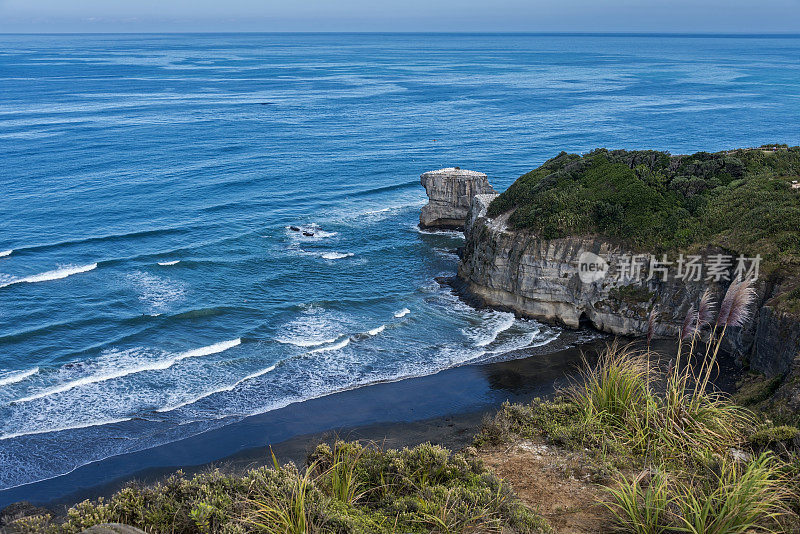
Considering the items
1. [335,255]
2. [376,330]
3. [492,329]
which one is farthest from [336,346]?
[335,255]

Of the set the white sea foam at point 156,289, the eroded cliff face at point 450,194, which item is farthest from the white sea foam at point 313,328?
the eroded cliff face at point 450,194

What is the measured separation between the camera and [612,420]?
678 inches

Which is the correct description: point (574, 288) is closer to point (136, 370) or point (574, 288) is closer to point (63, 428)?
point (136, 370)

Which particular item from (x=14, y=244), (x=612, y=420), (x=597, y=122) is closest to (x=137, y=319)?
(x=14, y=244)

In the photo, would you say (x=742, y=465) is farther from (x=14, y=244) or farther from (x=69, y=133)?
(x=69, y=133)

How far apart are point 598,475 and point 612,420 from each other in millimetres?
1640

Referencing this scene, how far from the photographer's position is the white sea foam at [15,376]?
1289 inches

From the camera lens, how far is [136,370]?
3419cm

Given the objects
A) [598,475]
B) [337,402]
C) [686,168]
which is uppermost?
[686,168]

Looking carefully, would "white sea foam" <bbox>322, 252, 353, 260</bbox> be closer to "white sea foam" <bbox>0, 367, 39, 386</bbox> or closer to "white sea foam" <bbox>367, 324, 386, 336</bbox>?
"white sea foam" <bbox>367, 324, 386, 336</bbox>

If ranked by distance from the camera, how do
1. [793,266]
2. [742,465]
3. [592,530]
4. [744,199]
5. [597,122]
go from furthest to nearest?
[597,122]
[744,199]
[793,266]
[742,465]
[592,530]

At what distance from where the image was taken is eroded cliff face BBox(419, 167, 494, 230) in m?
55.4

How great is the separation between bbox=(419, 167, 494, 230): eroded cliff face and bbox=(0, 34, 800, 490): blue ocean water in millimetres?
1893

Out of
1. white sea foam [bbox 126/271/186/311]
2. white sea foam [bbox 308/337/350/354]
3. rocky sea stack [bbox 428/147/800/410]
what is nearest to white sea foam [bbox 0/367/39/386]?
white sea foam [bbox 126/271/186/311]
